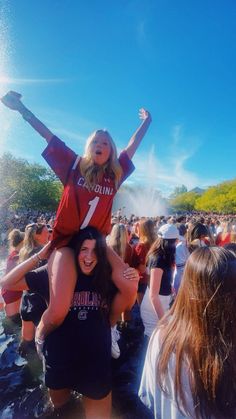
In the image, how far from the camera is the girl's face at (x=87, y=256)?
7.16 feet

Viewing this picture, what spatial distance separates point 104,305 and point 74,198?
2.73ft

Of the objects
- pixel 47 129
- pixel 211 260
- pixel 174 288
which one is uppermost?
pixel 47 129

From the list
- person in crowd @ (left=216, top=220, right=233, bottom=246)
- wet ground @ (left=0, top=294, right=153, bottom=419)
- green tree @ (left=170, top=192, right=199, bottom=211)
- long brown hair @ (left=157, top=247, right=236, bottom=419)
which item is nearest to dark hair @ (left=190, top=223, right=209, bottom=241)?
person in crowd @ (left=216, top=220, right=233, bottom=246)

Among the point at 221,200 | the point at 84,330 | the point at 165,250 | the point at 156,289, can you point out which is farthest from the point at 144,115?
the point at 221,200

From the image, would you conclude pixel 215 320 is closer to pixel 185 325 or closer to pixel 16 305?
pixel 185 325

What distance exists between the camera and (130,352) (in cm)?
435

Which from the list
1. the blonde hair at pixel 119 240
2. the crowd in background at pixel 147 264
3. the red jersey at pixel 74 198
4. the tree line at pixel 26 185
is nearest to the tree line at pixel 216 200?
the tree line at pixel 26 185

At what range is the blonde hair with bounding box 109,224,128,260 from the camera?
5043mm

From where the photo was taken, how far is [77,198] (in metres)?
2.26

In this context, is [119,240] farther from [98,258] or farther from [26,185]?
[26,185]

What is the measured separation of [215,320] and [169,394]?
15.4 inches

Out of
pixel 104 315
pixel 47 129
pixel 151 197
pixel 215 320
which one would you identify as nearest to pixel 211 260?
pixel 215 320

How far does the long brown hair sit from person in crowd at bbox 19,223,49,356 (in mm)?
2590

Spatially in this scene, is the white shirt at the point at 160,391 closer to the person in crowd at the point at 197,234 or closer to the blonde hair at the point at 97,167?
the blonde hair at the point at 97,167
